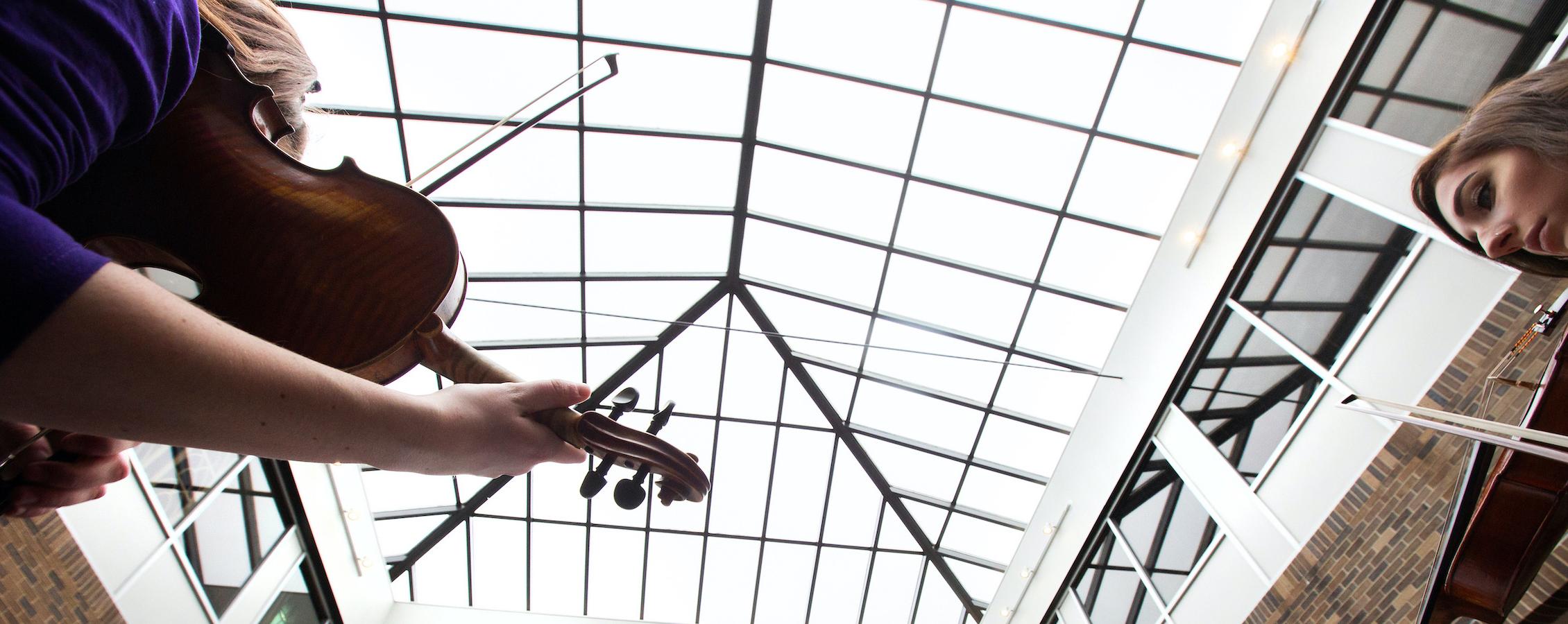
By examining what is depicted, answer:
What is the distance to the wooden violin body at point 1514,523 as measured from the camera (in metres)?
1.91

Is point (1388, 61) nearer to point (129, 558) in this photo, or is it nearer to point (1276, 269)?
point (1276, 269)

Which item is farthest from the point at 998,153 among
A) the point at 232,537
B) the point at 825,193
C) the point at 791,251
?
the point at 232,537

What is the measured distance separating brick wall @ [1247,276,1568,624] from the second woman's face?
87.5 inches

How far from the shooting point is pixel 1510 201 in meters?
1.61

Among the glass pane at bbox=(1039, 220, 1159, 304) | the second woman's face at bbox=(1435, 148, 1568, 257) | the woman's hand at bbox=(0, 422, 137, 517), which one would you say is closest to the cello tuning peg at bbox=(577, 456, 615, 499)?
the woman's hand at bbox=(0, 422, 137, 517)

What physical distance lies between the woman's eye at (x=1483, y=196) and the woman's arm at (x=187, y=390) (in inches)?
90.6

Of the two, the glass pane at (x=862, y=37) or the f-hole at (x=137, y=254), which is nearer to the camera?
the f-hole at (x=137, y=254)

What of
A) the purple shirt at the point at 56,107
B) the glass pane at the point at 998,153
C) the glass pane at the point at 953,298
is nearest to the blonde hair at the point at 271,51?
the purple shirt at the point at 56,107

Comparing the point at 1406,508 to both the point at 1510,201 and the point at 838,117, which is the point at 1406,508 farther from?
the point at 838,117

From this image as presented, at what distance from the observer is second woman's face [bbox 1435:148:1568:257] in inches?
60.7

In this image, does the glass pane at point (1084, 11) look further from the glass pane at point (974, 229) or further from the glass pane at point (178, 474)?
A: the glass pane at point (178, 474)

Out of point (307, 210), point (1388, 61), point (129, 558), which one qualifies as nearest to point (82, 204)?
point (307, 210)

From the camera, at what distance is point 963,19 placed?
5.81m

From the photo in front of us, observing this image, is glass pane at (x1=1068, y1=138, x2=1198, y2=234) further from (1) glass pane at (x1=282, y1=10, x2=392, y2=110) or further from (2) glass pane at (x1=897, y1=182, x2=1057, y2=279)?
(1) glass pane at (x1=282, y1=10, x2=392, y2=110)
